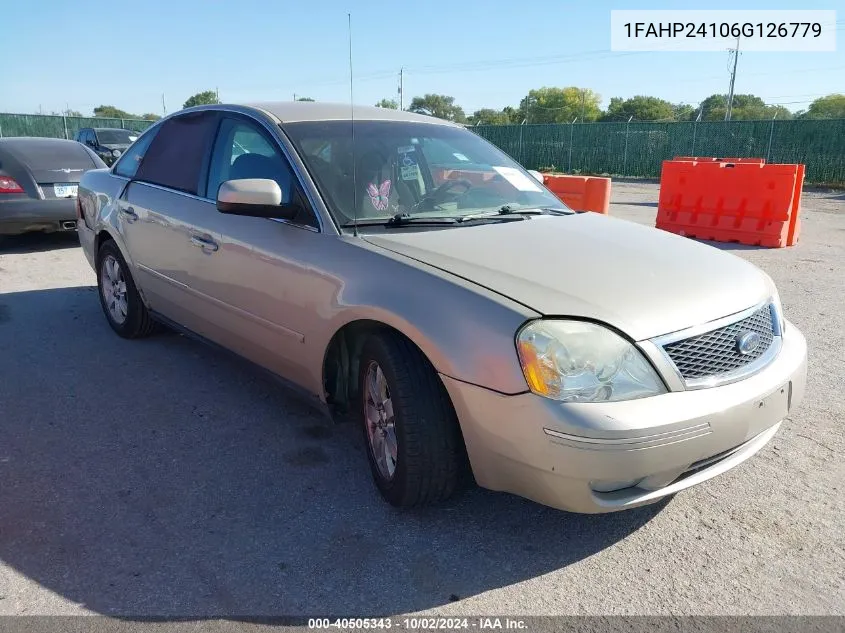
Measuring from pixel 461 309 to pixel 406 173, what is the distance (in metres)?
1.34

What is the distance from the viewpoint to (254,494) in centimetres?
312

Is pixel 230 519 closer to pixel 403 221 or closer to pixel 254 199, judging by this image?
pixel 254 199

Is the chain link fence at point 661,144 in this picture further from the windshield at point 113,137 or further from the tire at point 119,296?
the tire at point 119,296

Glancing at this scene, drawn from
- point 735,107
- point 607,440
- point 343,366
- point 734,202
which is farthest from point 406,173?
point 735,107

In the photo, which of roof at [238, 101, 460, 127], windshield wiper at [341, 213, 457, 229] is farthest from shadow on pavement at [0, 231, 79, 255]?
windshield wiper at [341, 213, 457, 229]

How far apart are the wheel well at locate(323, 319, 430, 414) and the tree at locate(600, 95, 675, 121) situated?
87.0 meters

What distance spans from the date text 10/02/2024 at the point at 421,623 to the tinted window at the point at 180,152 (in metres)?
2.75

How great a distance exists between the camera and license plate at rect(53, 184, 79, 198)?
8.80 meters

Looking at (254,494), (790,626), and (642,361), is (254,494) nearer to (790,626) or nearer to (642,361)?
(642,361)

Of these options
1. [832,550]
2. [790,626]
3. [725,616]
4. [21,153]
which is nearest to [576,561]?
[725,616]

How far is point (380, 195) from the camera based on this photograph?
3453 mm

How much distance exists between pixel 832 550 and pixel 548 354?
141 centimetres

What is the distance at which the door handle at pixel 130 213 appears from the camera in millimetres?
4746

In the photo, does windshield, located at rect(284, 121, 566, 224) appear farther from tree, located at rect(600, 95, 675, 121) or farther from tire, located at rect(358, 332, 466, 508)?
tree, located at rect(600, 95, 675, 121)
